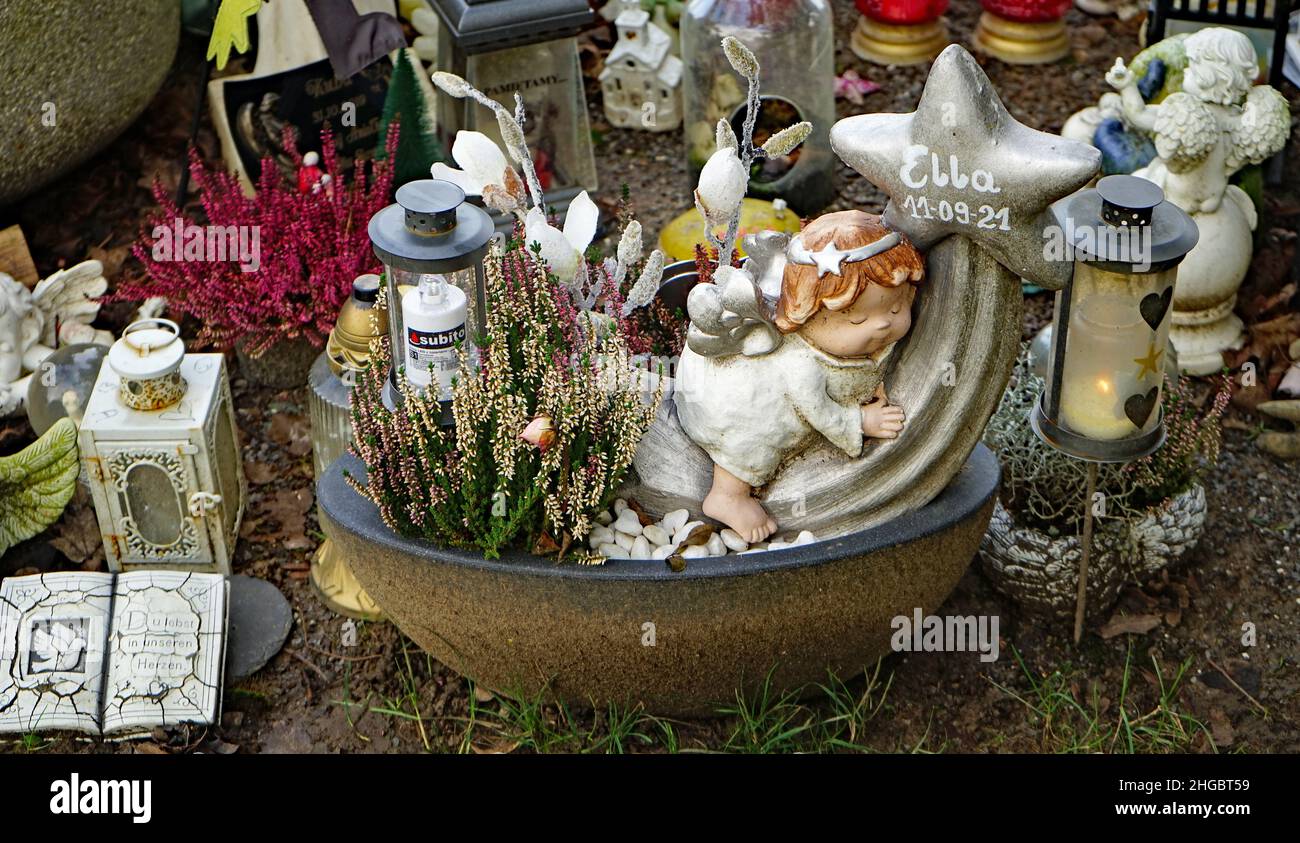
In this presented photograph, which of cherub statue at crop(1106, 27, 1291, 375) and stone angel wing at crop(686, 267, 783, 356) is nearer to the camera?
stone angel wing at crop(686, 267, 783, 356)

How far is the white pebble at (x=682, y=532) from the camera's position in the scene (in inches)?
153

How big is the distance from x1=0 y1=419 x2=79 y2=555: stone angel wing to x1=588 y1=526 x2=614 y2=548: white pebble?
59.8 inches

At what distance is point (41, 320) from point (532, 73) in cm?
Answer: 179

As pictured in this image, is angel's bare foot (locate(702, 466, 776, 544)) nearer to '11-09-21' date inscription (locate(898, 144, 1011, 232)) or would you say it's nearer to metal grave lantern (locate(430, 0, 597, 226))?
'11-09-21' date inscription (locate(898, 144, 1011, 232))

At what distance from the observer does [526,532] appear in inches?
149

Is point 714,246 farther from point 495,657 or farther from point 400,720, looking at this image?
point 400,720

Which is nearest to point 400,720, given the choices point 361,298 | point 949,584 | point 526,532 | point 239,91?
point 526,532

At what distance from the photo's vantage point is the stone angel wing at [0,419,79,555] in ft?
14.7

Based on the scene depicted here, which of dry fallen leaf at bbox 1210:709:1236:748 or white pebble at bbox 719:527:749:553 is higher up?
white pebble at bbox 719:527:749:553

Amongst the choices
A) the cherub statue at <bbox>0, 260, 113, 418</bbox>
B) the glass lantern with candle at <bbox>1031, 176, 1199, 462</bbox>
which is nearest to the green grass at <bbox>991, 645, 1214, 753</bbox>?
the glass lantern with candle at <bbox>1031, 176, 1199, 462</bbox>

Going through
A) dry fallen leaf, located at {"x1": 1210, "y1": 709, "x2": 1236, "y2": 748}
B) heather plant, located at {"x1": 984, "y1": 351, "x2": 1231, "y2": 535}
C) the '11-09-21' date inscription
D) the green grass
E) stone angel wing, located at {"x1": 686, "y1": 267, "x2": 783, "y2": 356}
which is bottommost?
dry fallen leaf, located at {"x1": 1210, "y1": 709, "x2": 1236, "y2": 748}

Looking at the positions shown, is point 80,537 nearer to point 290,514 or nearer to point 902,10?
point 290,514
